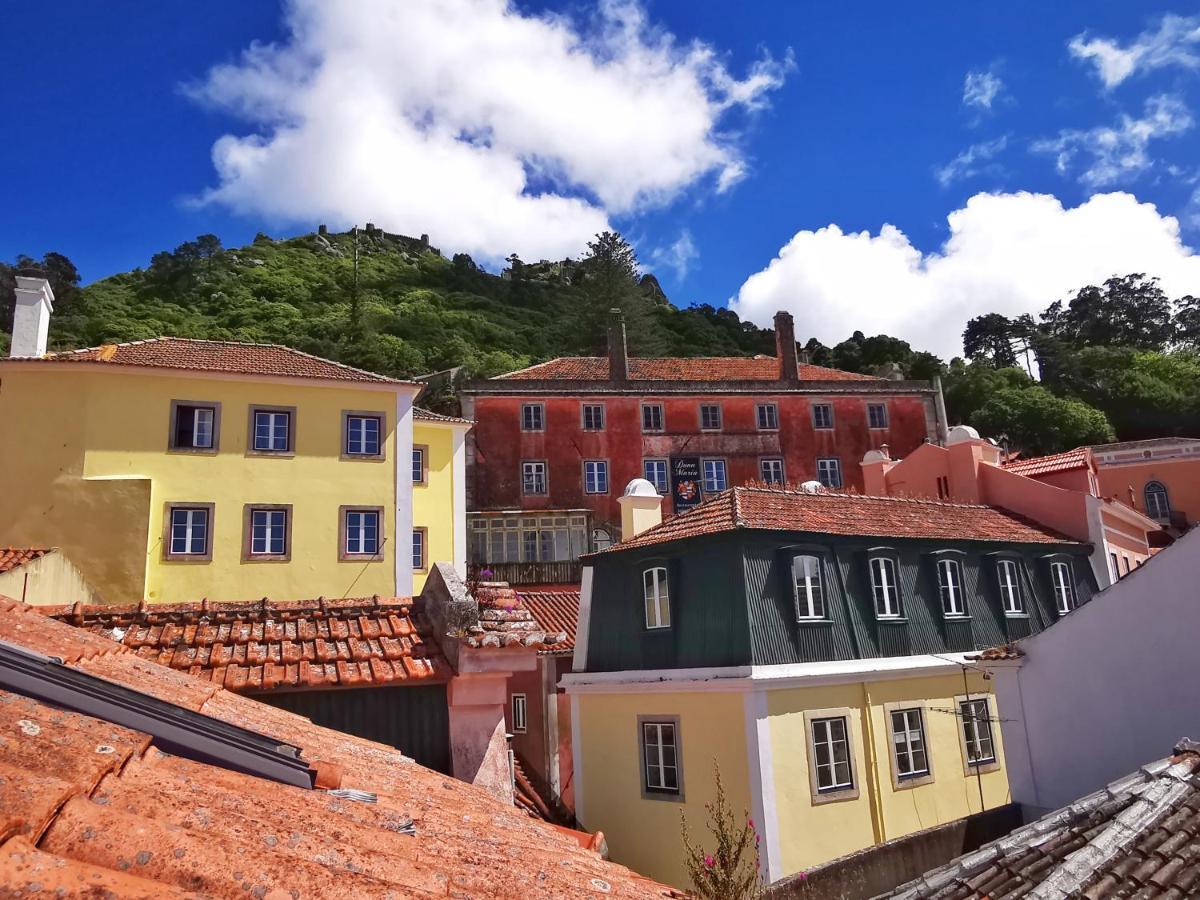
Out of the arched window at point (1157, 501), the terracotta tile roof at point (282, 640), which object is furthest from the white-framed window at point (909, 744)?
the arched window at point (1157, 501)

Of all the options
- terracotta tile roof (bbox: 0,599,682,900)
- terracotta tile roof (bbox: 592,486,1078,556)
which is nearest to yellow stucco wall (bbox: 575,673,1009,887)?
terracotta tile roof (bbox: 592,486,1078,556)

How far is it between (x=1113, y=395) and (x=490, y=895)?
213ft

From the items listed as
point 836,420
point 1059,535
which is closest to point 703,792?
point 1059,535

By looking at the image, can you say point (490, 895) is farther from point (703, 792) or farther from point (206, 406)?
point (206, 406)

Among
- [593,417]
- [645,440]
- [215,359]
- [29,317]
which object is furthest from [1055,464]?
[29,317]

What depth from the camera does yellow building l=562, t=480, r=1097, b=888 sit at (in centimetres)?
1470

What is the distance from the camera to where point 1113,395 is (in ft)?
188

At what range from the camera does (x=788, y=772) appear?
1450 cm

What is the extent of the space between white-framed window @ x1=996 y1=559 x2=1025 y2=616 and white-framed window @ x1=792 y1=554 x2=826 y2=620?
19.8 ft

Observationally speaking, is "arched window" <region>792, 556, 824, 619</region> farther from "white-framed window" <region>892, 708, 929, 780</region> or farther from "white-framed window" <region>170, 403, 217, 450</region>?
"white-framed window" <region>170, 403, 217, 450</region>

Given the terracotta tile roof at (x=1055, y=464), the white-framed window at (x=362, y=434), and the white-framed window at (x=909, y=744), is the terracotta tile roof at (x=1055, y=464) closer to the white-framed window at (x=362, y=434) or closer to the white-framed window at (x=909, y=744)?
the white-framed window at (x=909, y=744)

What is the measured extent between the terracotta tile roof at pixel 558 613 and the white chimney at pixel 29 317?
15195 millimetres

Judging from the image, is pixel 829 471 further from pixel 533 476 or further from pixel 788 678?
pixel 788 678

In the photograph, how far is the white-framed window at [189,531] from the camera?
2203cm
